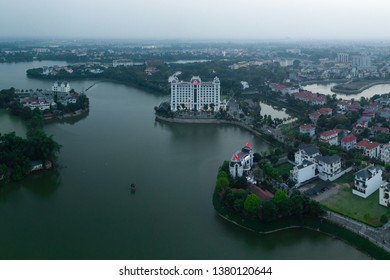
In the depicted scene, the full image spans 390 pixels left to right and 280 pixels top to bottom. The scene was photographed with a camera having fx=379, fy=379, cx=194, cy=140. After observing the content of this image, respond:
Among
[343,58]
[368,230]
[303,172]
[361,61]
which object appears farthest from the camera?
[343,58]

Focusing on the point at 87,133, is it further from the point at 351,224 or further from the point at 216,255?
the point at 351,224

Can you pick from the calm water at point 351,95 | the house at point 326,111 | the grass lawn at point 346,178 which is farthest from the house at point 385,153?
the calm water at point 351,95

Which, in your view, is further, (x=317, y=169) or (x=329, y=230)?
(x=317, y=169)

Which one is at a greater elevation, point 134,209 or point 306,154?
point 306,154

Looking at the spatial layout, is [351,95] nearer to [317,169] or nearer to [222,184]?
[317,169]

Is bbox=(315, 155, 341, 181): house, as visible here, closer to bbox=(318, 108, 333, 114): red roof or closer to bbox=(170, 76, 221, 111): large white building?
bbox=(318, 108, 333, 114): red roof

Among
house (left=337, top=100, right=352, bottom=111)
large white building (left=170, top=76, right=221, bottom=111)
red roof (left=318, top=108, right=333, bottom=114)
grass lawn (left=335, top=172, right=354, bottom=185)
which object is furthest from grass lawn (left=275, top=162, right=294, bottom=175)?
house (left=337, top=100, right=352, bottom=111)

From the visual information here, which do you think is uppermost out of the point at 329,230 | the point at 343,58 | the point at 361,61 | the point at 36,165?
the point at 343,58

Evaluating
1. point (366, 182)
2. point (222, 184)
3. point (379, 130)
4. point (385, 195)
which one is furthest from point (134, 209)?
point (379, 130)
